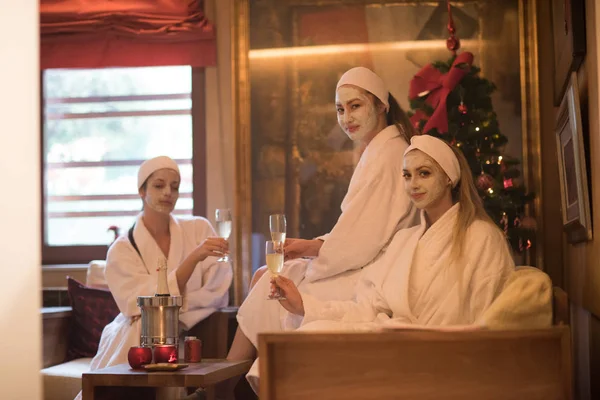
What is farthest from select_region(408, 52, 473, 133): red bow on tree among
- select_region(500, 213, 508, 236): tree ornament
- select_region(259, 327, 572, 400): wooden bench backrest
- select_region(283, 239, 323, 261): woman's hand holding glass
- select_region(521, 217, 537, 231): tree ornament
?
select_region(259, 327, 572, 400): wooden bench backrest

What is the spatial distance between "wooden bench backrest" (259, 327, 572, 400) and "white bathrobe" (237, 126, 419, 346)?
1.05 m

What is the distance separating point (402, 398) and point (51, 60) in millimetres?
4371

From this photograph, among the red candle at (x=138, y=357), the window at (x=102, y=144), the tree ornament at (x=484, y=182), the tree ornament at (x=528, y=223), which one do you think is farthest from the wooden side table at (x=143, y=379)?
the window at (x=102, y=144)

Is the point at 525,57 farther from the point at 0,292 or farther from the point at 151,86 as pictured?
the point at 0,292

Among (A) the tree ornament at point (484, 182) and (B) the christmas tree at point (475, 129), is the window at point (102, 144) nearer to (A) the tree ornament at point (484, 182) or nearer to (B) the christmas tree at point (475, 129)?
(B) the christmas tree at point (475, 129)

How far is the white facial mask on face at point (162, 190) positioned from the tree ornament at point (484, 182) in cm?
176

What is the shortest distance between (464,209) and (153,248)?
2.22 metres

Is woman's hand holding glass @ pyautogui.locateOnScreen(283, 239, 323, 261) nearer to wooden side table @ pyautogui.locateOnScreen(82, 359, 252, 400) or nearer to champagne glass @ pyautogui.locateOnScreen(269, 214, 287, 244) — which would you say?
champagne glass @ pyautogui.locateOnScreen(269, 214, 287, 244)

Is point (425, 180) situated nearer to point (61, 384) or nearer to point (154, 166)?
point (154, 166)

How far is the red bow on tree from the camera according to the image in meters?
5.45

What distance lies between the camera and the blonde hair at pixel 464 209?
371 cm

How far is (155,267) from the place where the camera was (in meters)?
5.37

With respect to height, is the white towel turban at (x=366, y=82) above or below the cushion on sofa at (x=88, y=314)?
above

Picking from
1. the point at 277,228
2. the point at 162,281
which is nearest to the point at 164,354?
the point at 162,281
